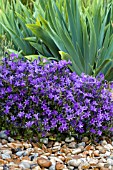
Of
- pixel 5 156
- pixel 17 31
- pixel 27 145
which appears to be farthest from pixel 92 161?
pixel 17 31

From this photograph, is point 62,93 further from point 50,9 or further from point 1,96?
point 50,9

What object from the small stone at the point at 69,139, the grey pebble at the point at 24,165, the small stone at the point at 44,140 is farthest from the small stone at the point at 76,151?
the grey pebble at the point at 24,165

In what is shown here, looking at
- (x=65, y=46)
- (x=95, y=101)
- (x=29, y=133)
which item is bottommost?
(x=29, y=133)

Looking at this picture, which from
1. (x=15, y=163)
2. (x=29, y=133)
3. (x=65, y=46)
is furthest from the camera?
(x=65, y=46)

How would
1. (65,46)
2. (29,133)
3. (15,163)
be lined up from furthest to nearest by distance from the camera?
(65,46) < (29,133) < (15,163)

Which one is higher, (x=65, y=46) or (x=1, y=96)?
(x=65, y=46)

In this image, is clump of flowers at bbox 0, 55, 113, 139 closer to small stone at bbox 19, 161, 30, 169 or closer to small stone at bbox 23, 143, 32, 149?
small stone at bbox 23, 143, 32, 149

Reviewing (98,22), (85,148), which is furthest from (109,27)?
(85,148)
